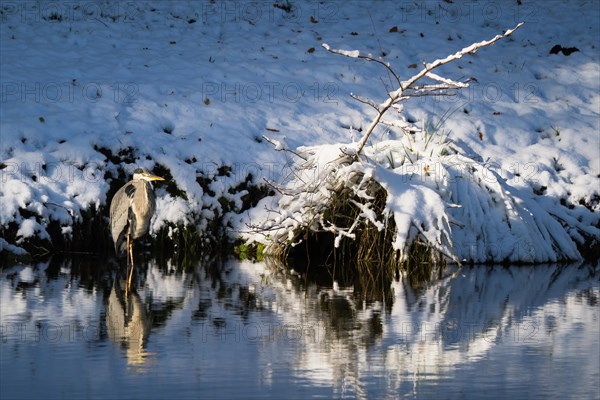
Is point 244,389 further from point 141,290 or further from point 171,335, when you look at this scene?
point 141,290

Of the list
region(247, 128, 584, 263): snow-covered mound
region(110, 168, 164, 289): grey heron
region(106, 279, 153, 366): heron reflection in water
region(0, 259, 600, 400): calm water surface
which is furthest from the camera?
region(247, 128, 584, 263): snow-covered mound

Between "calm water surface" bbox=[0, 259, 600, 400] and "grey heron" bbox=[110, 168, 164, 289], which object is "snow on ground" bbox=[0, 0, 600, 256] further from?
"calm water surface" bbox=[0, 259, 600, 400]

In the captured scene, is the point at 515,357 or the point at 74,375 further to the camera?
the point at 515,357

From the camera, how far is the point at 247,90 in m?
15.6

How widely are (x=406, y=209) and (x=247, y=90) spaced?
519 centimetres

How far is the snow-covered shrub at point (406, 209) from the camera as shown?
36.7 ft

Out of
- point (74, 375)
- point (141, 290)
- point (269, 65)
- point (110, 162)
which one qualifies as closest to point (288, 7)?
point (269, 65)

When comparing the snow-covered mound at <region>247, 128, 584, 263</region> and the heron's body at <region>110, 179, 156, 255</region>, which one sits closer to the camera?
the heron's body at <region>110, 179, 156, 255</region>

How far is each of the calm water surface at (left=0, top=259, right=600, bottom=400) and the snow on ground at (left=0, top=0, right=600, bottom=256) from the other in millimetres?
2856

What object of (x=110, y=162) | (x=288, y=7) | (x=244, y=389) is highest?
(x=288, y=7)

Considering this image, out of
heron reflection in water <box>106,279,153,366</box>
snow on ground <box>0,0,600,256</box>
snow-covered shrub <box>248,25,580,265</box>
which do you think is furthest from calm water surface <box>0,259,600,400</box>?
snow on ground <box>0,0,600,256</box>

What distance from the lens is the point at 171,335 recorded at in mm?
6750

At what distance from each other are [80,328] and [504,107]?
33.3 feet

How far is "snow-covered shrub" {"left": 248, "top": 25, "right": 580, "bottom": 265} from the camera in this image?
1119 centimetres
